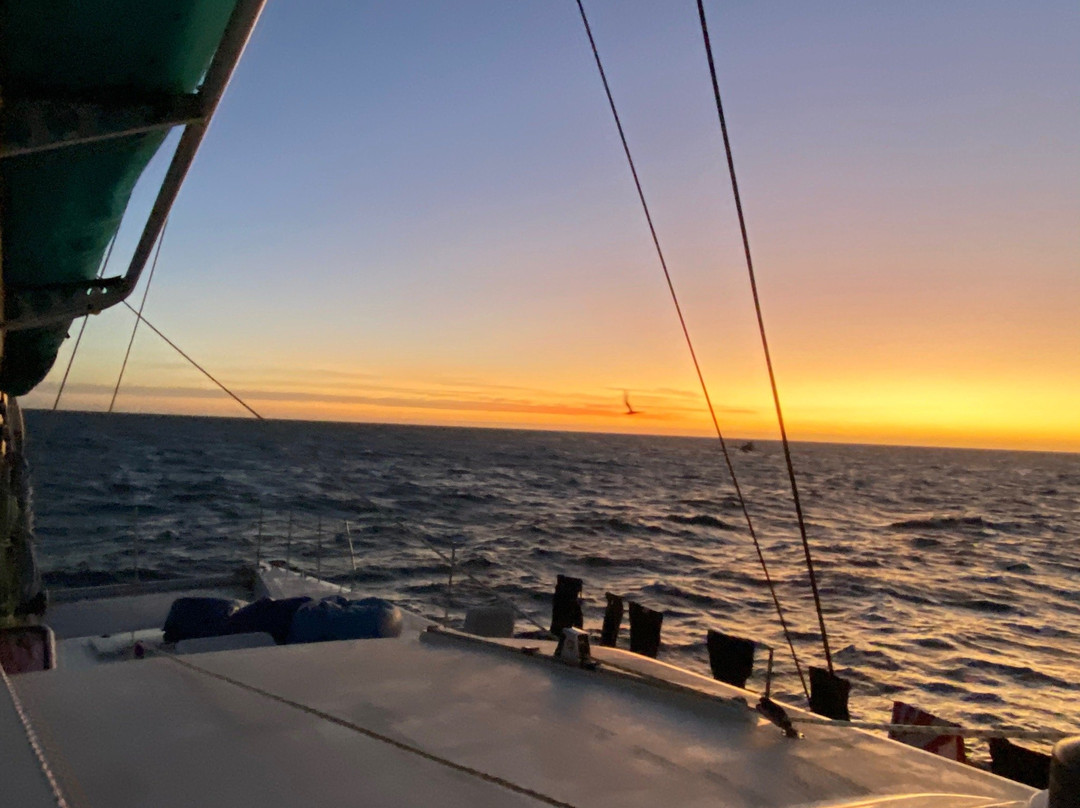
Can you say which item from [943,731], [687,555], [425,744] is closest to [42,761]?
[425,744]

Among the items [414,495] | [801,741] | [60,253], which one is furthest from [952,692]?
[414,495]

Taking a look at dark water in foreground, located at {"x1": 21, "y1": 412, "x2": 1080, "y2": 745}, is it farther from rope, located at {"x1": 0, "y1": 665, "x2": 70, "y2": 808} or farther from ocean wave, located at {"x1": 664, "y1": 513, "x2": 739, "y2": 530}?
rope, located at {"x1": 0, "y1": 665, "x2": 70, "y2": 808}

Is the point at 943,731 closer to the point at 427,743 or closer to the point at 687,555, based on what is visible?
the point at 427,743

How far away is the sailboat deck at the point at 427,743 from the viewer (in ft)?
9.28

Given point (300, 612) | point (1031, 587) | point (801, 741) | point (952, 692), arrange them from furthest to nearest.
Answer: point (1031, 587)
point (952, 692)
point (300, 612)
point (801, 741)

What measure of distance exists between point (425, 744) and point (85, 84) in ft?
9.21

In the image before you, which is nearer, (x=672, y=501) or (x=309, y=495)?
(x=309, y=495)

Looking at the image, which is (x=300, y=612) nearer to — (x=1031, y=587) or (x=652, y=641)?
(x=652, y=641)

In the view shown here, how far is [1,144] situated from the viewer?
109 inches

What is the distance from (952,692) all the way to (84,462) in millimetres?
56794

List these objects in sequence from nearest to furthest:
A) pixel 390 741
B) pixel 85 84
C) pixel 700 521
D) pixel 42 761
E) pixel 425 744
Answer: pixel 42 761, pixel 85 84, pixel 390 741, pixel 425 744, pixel 700 521

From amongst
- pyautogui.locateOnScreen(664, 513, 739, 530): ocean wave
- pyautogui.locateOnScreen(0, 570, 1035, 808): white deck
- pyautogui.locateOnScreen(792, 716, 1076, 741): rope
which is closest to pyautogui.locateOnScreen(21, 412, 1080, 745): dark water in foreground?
pyautogui.locateOnScreen(664, 513, 739, 530): ocean wave

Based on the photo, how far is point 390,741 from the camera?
309 centimetres

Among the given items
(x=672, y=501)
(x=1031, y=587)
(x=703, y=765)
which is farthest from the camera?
(x=672, y=501)
